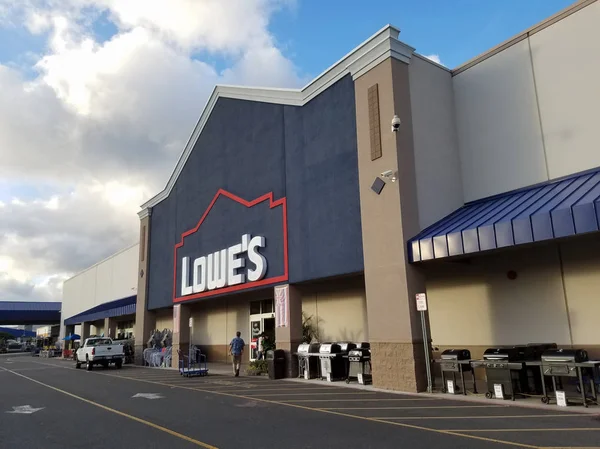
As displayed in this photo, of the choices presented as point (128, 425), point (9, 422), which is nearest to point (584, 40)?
point (128, 425)

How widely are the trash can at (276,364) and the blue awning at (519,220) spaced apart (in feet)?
23.5

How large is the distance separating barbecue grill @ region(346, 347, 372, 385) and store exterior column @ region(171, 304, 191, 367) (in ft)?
45.8

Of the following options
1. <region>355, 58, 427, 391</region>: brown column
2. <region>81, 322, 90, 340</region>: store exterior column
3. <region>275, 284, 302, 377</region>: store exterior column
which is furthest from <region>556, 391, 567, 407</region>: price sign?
<region>81, 322, 90, 340</region>: store exterior column

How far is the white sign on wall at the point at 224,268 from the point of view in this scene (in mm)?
20516

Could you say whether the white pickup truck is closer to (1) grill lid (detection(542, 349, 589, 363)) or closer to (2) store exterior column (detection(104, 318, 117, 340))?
(2) store exterior column (detection(104, 318, 117, 340))

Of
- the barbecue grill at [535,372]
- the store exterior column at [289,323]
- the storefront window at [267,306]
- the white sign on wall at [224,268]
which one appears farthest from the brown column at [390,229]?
the storefront window at [267,306]

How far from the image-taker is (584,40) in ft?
43.7

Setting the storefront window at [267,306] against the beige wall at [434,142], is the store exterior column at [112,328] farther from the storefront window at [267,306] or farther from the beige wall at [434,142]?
the beige wall at [434,142]

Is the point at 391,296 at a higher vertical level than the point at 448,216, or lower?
lower

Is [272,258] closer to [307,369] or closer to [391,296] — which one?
[307,369]

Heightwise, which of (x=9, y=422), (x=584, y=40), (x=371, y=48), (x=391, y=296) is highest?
(x=371, y=48)

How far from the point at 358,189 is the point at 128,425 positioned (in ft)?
31.5

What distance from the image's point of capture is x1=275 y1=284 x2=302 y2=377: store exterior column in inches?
725

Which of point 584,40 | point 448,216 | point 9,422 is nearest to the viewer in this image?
point 9,422
